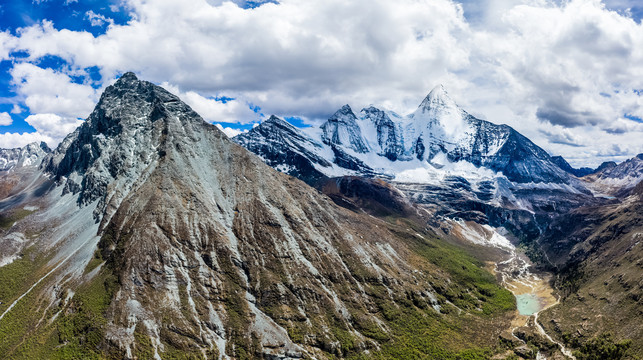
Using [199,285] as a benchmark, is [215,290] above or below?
below

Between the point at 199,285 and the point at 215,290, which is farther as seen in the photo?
the point at 215,290

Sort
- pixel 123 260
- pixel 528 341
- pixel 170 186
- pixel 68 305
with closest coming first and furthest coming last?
1. pixel 68 305
2. pixel 123 260
3. pixel 528 341
4. pixel 170 186

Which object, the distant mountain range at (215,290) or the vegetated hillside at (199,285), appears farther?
the distant mountain range at (215,290)

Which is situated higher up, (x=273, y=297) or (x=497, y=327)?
(x=273, y=297)

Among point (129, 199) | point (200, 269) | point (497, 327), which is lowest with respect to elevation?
point (497, 327)

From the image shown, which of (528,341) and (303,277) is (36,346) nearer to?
(303,277)

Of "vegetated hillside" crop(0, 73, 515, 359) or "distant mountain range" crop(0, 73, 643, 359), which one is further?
"distant mountain range" crop(0, 73, 643, 359)

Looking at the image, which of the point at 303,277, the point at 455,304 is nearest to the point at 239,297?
the point at 303,277

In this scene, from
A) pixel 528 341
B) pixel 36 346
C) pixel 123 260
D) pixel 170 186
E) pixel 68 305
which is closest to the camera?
pixel 36 346
